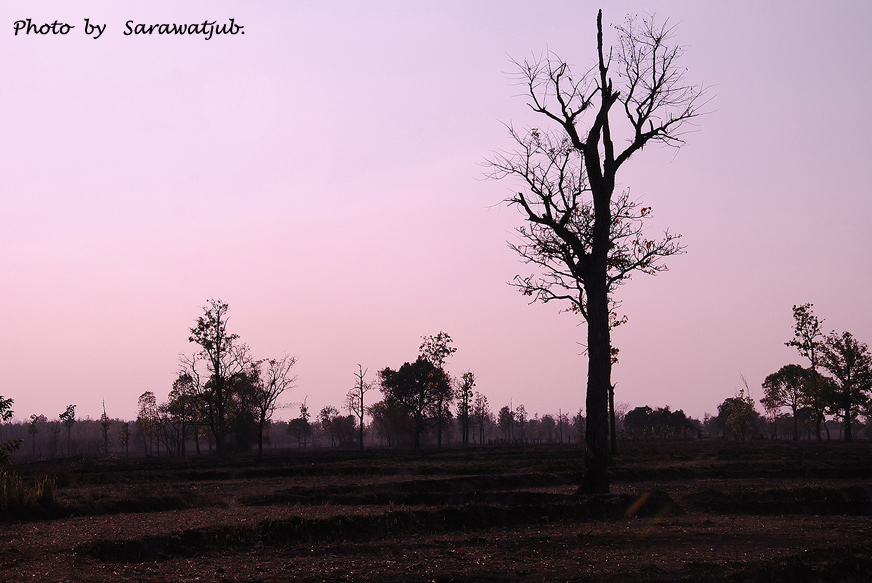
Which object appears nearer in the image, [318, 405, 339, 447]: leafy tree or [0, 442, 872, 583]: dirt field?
[0, 442, 872, 583]: dirt field

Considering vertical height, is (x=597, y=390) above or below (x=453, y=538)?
above

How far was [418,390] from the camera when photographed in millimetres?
93938

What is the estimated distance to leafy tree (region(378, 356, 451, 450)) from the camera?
284ft

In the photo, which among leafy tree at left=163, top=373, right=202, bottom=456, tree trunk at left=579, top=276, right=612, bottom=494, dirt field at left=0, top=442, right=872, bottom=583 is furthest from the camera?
leafy tree at left=163, top=373, right=202, bottom=456

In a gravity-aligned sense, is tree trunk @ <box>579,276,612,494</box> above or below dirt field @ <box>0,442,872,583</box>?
above

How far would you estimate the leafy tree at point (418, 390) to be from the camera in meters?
86.6

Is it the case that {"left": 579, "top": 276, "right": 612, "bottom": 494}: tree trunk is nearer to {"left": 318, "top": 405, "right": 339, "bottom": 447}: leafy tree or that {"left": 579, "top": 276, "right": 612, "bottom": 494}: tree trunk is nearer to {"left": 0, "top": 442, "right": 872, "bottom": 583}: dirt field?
{"left": 0, "top": 442, "right": 872, "bottom": 583}: dirt field

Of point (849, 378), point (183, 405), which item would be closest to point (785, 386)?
point (849, 378)

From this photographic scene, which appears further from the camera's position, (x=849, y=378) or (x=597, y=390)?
(x=849, y=378)

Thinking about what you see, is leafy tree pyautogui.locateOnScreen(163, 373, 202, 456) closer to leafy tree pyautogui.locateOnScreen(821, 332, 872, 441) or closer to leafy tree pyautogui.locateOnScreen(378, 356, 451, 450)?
leafy tree pyautogui.locateOnScreen(378, 356, 451, 450)

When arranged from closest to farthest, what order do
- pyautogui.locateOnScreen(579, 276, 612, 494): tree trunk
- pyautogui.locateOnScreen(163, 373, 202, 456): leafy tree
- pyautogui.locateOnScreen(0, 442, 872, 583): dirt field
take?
pyautogui.locateOnScreen(0, 442, 872, 583): dirt field
pyautogui.locateOnScreen(579, 276, 612, 494): tree trunk
pyautogui.locateOnScreen(163, 373, 202, 456): leafy tree

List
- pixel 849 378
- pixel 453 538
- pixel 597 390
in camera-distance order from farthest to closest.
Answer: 1. pixel 849 378
2. pixel 597 390
3. pixel 453 538

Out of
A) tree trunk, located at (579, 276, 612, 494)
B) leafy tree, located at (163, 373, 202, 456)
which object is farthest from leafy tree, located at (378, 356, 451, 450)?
tree trunk, located at (579, 276, 612, 494)

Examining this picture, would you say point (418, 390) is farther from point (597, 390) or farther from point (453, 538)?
point (453, 538)
